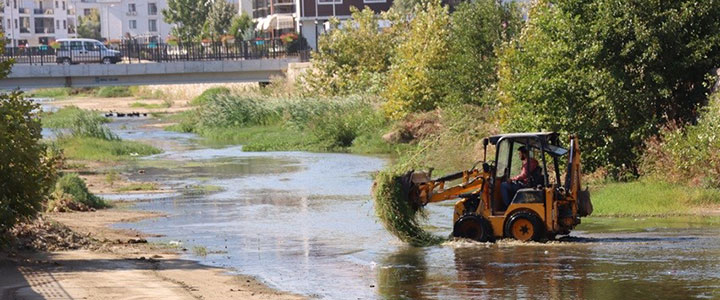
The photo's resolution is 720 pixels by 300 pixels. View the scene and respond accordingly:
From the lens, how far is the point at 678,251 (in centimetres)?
2144

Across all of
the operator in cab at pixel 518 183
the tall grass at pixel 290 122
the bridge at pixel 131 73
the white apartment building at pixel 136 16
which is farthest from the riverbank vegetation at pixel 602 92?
the white apartment building at pixel 136 16

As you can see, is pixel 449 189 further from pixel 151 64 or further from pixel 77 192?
A: pixel 151 64

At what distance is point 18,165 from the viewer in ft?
71.6

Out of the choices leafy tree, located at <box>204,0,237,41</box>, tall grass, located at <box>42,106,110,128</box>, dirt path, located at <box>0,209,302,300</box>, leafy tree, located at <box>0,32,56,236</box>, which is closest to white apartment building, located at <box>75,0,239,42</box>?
leafy tree, located at <box>204,0,237,41</box>

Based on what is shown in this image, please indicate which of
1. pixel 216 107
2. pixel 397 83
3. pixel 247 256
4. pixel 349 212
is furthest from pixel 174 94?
pixel 247 256

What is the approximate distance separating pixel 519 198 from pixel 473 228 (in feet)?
3.96

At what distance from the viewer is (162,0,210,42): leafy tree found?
114m

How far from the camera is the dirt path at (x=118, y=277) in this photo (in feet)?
58.9

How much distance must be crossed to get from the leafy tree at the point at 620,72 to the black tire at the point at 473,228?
34.1 feet

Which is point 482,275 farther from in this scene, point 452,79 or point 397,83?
point 397,83

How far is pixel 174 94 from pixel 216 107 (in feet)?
101

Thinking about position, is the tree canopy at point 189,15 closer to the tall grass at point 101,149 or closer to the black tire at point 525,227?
the tall grass at point 101,149

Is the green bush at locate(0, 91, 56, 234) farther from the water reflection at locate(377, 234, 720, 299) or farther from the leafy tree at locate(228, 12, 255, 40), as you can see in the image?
the leafy tree at locate(228, 12, 255, 40)

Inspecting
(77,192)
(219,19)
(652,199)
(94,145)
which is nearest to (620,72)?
(652,199)
